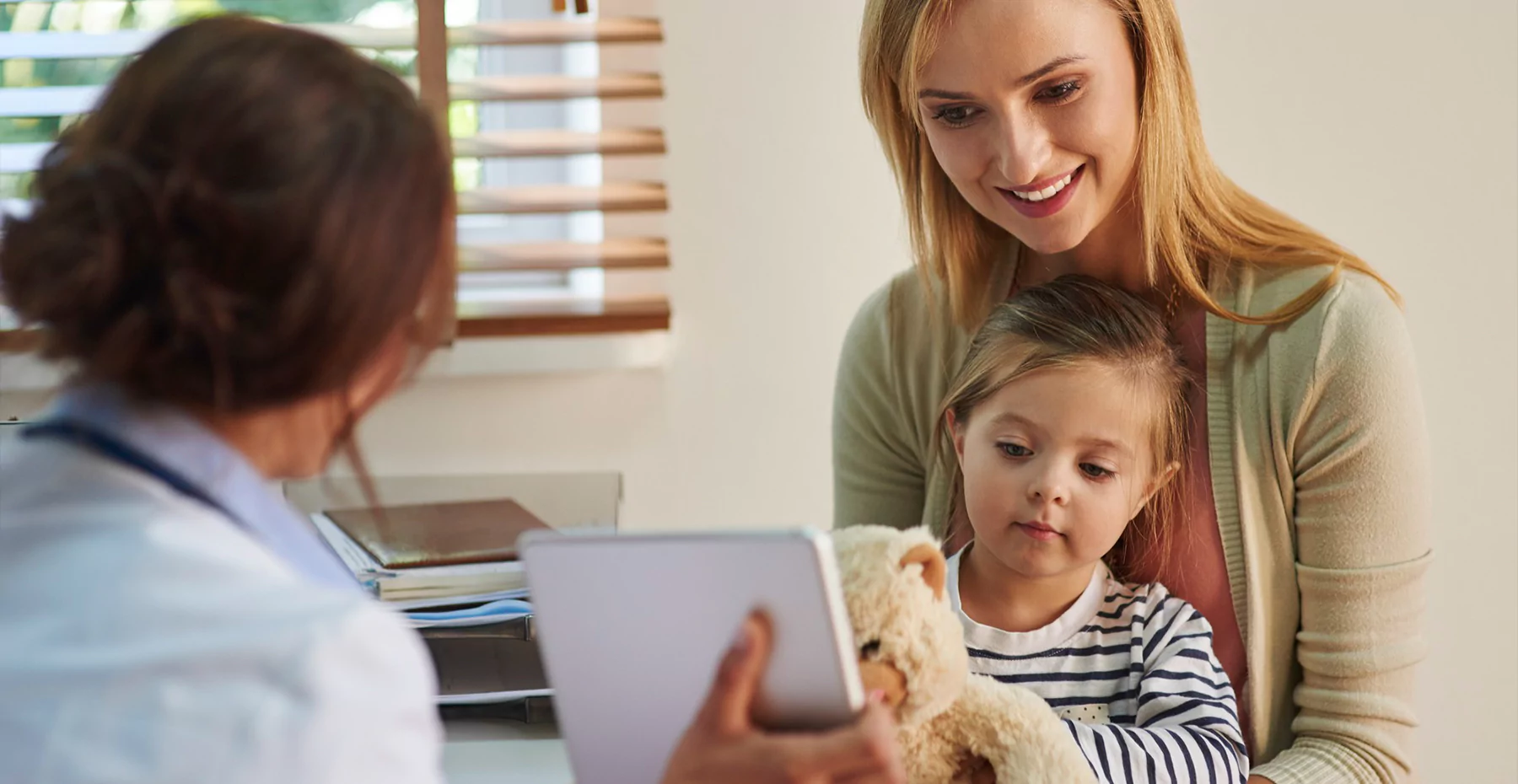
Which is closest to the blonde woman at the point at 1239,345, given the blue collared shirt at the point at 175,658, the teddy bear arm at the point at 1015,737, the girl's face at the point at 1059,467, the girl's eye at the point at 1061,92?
the girl's eye at the point at 1061,92

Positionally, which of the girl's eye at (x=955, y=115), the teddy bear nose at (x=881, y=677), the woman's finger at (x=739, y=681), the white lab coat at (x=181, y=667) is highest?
the girl's eye at (x=955, y=115)

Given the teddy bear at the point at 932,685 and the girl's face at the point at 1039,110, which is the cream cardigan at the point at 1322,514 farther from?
the teddy bear at the point at 932,685

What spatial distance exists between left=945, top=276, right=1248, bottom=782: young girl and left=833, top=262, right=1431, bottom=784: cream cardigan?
6cm

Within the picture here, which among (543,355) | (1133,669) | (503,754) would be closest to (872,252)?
(543,355)

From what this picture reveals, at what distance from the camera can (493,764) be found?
40.9 inches

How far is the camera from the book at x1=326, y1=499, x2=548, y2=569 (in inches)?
48.1

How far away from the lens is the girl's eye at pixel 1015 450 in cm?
112

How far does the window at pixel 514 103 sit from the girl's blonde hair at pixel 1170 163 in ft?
1.50

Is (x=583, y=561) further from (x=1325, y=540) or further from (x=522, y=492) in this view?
(x=522, y=492)

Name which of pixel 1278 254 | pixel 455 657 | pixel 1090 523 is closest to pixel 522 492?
pixel 455 657

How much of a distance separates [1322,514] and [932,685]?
47 cm

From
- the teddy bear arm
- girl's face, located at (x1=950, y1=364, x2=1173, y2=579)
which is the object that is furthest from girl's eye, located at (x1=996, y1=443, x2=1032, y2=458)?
the teddy bear arm

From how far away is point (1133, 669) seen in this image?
111cm

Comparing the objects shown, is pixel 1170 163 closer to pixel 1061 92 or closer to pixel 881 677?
pixel 1061 92
